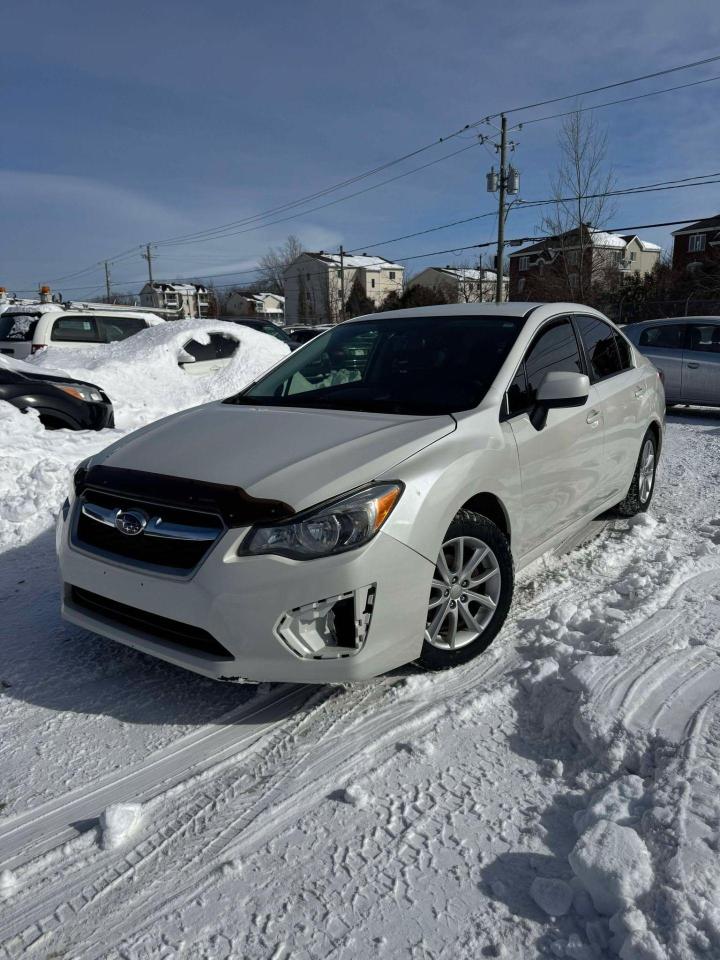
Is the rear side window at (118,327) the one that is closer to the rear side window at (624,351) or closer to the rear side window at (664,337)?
the rear side window at (664,337)

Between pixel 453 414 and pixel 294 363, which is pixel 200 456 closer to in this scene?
pixel 453 414

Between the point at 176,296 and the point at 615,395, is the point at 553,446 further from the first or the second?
the point at 176,296

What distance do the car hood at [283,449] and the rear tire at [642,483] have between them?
269 centimetres

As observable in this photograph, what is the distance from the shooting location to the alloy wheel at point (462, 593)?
9.73ft

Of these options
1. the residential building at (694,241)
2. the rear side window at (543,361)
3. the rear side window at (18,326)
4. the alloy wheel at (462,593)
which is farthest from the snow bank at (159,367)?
the residential building at (694,241)

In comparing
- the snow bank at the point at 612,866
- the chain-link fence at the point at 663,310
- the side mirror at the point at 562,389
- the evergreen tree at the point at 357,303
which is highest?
the evergreen tree at the point at 357,303

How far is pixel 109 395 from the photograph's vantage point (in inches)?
360

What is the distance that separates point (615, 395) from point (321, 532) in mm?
2936

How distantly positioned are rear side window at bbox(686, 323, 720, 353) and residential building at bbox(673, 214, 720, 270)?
45.0 m

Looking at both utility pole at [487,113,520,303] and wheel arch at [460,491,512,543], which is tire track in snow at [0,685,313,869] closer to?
wheel arch at [460,491,512,543]

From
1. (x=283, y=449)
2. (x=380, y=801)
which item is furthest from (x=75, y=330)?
(x=380, y=801)

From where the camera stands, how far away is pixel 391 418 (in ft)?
10.8

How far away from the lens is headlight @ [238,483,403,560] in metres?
2.53

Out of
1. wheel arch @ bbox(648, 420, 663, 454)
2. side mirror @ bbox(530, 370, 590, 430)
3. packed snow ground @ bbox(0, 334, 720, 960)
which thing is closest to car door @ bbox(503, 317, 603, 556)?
side mirror @ bbox(530, 370, 590, 430)
